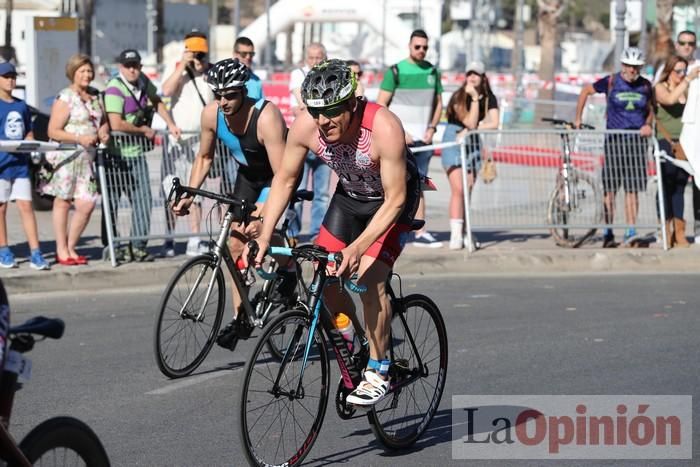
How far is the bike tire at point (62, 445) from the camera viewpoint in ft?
14.1

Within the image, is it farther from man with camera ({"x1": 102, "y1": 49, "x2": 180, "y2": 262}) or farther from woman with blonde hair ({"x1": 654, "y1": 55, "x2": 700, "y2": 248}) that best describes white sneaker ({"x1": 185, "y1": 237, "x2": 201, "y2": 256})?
woman with blonde hair ({"x1": 654, "y1": 55, "x2": 700, "y2": 248})

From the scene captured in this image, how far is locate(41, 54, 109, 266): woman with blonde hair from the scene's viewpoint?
37.8 feet

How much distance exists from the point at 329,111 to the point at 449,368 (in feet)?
9.58

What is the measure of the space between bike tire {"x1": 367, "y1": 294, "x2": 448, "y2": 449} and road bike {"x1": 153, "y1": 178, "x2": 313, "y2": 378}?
1.38m

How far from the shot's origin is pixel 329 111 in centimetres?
597

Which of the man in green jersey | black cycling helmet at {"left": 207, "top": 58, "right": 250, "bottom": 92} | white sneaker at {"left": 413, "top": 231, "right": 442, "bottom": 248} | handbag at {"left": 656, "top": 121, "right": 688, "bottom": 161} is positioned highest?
black cycling helmet at {"left": 207, "top": 58, "right": 250, "bottom": 92}

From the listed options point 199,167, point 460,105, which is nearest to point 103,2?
point 460,105

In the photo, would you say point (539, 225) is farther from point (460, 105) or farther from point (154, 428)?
point (154, 428)

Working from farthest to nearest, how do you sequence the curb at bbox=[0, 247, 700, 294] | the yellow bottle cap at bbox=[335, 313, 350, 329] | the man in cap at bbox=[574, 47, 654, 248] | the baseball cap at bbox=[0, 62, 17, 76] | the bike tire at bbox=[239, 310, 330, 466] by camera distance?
the man in cap at bbox=[574, 47, 654, 248] → the curb at bbox=[0, 247, 700, 294] → the baseball cap at bbox=[0, 62, 17, 76] → the yellow bottle cap at bbox=[335, 313, 350, 329] → the bike tire at bbox=[239, 310, 330, 466]

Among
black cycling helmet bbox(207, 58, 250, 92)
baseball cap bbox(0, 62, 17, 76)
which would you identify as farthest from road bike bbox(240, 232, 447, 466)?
baseball cap bbox(0, 62, 17, 76)

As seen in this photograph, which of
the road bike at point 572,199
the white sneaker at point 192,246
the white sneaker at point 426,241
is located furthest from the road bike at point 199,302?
the road bike at point 572,199

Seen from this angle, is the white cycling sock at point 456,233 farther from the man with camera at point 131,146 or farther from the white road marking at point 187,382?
the white road marking at point 187,382

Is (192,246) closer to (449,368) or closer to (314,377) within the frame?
(449,368)

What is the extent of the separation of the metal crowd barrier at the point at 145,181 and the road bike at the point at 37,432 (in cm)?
690
